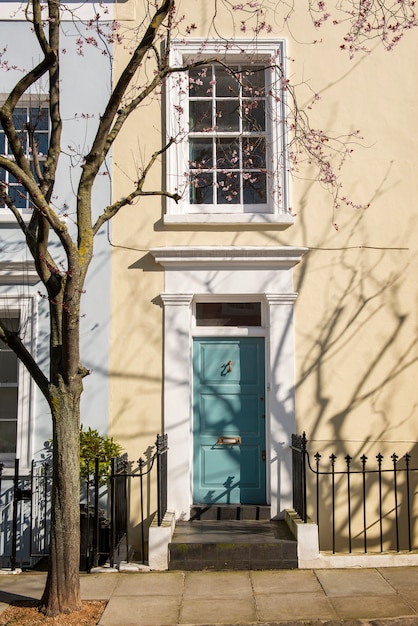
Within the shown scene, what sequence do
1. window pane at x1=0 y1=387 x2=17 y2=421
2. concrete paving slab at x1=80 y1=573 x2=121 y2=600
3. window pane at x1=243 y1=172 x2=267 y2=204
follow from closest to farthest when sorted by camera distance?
concrete paving slab at x1=80 y1=573 x2=121 y2=600 < window pane at x1=0 y1=387 x2=17 y2=421 < window pane at x1=243 y1=172 x2=267 y2=204

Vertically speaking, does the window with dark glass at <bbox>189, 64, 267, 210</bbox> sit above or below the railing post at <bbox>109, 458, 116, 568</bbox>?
above

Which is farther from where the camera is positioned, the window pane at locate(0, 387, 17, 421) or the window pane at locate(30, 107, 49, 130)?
the window pane at locate(30, 107, 49, 130)

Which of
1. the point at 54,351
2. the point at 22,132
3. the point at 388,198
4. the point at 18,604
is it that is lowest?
the point at 18,604

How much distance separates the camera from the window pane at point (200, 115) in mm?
9258

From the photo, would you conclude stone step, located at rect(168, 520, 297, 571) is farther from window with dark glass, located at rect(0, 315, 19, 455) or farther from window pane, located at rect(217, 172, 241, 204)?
window pane, located at rect(217, 172, 241, 204)

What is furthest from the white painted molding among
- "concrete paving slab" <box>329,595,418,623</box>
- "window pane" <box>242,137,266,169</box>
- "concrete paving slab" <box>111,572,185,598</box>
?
"concrete paving slab" <box>329,595,418,623</box>

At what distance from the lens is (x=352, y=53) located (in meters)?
9.02

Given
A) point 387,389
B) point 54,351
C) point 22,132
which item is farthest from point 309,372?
point 22,132

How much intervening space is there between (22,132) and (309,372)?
4.78 metres

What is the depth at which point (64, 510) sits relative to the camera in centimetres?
601

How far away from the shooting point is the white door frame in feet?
27.7

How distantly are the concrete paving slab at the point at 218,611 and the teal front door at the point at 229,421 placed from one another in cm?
221

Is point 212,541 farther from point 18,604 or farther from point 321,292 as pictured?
point 321,292

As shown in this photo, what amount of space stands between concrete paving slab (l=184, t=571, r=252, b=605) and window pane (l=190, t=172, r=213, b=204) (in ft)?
15.1
